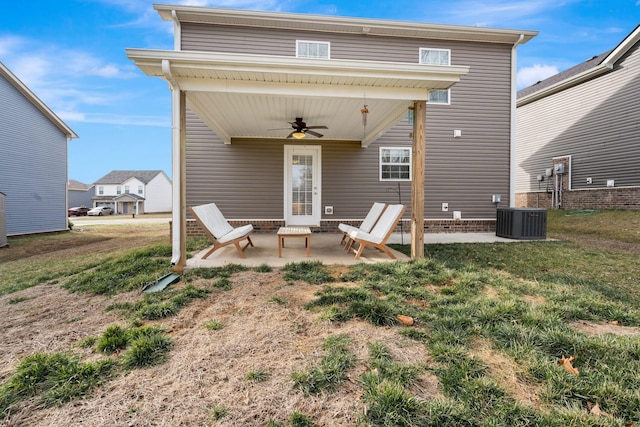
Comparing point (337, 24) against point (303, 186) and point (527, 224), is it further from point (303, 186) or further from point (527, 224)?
point (527, 224)

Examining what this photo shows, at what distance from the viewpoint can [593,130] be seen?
12.1 meters

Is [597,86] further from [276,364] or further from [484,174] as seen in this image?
[276,364]

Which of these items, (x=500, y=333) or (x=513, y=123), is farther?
(x=513, y=123)

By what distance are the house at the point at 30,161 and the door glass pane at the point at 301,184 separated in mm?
9253

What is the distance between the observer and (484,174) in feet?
28.7

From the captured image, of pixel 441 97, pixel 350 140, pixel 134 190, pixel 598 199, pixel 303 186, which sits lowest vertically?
pixel 598 199

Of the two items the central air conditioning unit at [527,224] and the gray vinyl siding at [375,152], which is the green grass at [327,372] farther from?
the central air conditioning unit at [527,224]

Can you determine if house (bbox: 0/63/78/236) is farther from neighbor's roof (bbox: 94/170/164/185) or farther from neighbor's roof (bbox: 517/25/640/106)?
neighbor's roof (bbox: 94/170/164/185)

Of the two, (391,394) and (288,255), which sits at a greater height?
(288,255)

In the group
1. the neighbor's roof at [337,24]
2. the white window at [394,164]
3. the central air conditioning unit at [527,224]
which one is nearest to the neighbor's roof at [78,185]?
the neighbor's roof at [337,24]

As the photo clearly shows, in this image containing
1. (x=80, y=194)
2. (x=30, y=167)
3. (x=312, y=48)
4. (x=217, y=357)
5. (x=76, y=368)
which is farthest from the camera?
(x=80, y=194)

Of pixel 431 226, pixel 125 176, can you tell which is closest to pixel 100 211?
pixel 125 176

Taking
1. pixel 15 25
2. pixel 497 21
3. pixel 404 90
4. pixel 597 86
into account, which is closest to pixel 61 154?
pixel 15 25

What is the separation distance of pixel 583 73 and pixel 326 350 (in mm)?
15863
